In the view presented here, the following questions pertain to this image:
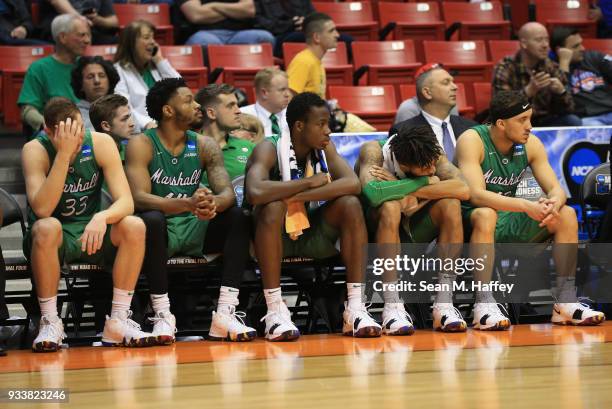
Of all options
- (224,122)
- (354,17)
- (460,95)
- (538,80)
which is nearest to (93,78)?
(224,122)

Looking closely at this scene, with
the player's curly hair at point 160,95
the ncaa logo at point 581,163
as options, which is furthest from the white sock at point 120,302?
the ncaa logo at point 581,163

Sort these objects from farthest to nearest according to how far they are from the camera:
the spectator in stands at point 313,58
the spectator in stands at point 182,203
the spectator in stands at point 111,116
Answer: the spectator in stands at point 313,58 < the spectator in stands at point 111,116 < the spectator in stands at point 182,203

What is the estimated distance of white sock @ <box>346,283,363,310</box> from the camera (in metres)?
5.52

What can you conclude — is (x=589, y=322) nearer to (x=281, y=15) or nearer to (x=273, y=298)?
(x=273, y=298)

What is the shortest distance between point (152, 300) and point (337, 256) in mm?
1066

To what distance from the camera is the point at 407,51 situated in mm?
9492

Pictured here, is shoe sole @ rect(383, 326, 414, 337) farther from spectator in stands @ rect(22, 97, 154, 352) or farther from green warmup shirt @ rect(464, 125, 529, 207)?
spectator in stands @ rect(22, 97, 154, 352)

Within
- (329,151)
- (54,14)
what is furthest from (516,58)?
(54,14)

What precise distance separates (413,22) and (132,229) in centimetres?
551

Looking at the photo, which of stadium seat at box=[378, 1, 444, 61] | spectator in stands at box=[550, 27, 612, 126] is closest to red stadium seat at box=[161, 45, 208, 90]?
stadium seat at box=[378, 1, 444, 61]

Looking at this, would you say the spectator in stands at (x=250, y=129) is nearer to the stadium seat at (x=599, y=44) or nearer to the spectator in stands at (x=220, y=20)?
the spectator in stands at (x=220, y=20)

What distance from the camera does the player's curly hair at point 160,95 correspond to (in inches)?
229

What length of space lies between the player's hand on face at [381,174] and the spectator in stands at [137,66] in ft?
6.74

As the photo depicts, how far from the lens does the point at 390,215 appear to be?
5.61 meters
